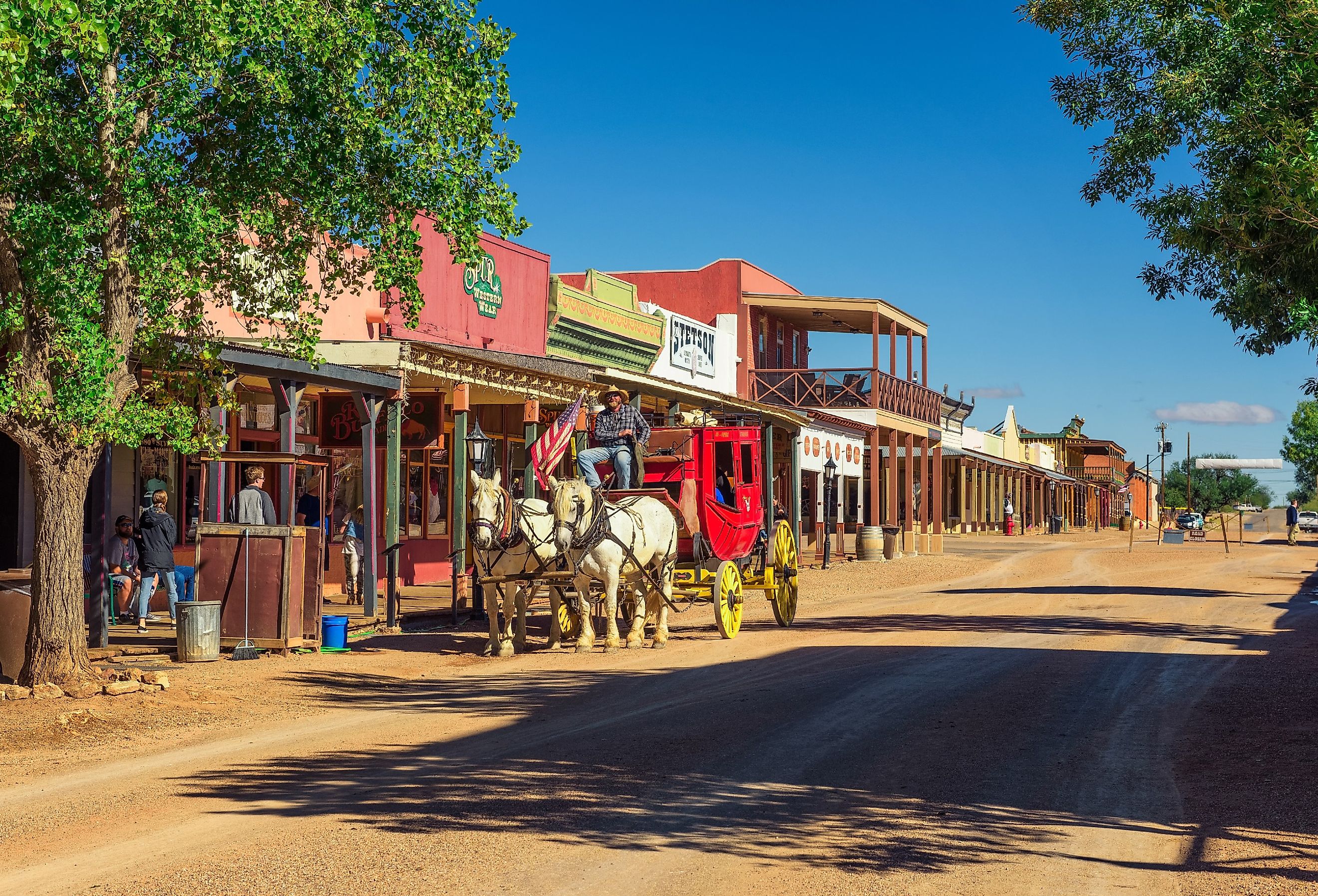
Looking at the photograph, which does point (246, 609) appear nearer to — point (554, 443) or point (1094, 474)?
point (554, 443)

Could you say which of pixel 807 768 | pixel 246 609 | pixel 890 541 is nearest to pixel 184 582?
pixel 246 609

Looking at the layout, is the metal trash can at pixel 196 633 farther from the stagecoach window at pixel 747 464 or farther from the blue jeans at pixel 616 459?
the stagecoach window at pixel 747 464

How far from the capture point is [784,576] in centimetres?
1709

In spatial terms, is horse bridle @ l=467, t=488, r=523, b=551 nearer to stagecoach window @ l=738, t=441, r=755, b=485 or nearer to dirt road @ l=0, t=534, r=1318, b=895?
dirt road @ l=0, t=534, r=1318, b=895

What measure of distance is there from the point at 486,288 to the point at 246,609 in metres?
10.8

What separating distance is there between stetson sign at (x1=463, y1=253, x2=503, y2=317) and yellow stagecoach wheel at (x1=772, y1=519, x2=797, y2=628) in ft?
26.4

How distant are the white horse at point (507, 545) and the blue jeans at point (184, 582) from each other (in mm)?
4022

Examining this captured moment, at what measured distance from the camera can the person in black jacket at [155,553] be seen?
14.7 metres

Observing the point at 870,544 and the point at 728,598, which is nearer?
the point at 728,598

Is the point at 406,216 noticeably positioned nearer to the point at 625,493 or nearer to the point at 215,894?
the point at 625,493

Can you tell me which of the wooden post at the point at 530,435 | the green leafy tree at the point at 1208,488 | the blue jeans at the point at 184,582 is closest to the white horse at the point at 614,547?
the wooden post at the point at 530,435

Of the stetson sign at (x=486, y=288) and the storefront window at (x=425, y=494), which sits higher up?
the stetson sign at (x=486, y=288)

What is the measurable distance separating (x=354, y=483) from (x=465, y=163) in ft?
37.7

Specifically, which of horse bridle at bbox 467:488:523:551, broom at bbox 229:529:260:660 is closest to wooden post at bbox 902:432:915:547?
horse bridle at bbox 467:488:523:551
